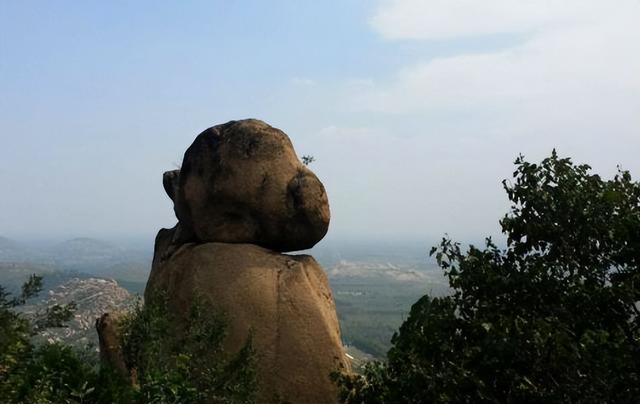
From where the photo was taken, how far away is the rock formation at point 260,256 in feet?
52.1

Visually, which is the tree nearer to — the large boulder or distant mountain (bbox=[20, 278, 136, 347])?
the large boulder

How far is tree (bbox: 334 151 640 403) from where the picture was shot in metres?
8.52

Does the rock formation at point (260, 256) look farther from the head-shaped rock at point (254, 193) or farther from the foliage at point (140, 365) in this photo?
the foliage at point (140, 365)

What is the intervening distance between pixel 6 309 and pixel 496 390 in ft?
36.0

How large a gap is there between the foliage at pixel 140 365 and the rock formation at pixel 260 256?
1.40 meters

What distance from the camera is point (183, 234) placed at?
19297mm

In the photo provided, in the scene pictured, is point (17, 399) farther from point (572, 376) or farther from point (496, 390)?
point (572, 376)

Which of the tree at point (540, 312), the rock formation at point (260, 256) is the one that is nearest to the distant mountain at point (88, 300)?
the rock formation at point (260, 256)

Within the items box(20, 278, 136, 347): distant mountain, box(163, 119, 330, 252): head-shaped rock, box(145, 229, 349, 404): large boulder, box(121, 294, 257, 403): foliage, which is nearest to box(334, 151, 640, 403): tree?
box(121, 294, 257, 403): foliage

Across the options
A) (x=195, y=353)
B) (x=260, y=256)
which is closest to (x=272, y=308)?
(x=260, y=256)

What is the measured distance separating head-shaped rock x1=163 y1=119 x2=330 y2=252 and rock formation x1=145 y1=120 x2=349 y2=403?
0.03 m

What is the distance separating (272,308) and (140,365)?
432 cm

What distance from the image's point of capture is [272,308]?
16281 mm

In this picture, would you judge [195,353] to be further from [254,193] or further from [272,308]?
[254,193]
